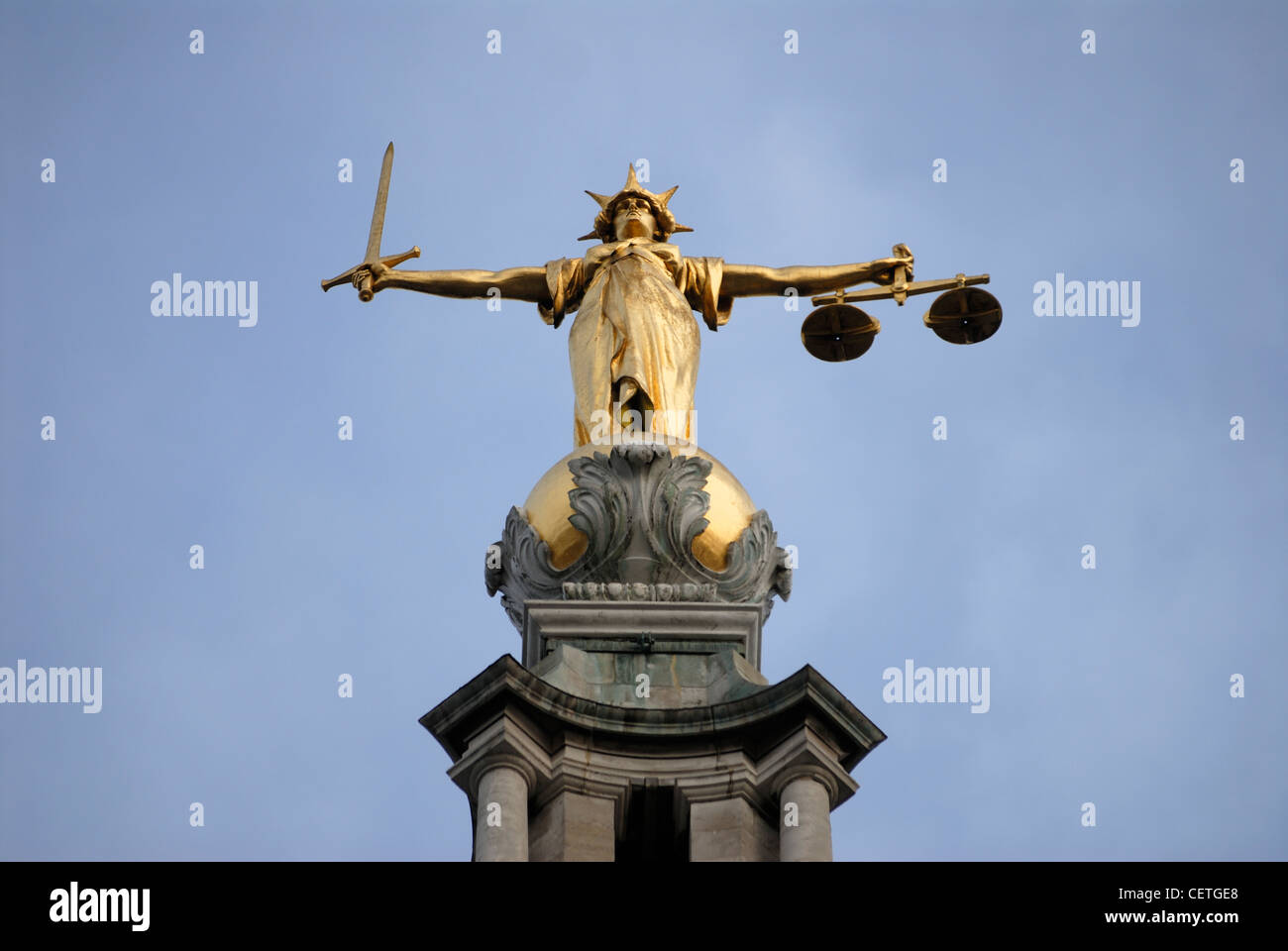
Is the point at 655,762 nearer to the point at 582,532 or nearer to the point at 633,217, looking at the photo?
the point at 582,532

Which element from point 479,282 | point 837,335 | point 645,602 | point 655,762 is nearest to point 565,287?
Result: point 479,282

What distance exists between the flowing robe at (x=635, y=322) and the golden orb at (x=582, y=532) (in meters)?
0.78

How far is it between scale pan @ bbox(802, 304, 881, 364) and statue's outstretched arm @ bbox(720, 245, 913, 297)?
120 centimetres

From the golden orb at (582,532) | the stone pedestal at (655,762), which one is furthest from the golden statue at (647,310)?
the stone pedestal at (655,762)

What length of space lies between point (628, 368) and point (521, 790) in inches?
245

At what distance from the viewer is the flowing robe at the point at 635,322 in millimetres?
39312

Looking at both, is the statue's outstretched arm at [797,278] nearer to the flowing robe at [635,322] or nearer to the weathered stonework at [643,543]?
the flowing robe at [635,322]

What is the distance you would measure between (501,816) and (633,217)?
968 cm

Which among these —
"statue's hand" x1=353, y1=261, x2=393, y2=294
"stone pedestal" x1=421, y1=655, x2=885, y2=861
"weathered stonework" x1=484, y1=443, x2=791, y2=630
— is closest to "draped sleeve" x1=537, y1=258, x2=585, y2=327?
"statue's hand" x1=353, y1=261, x2=393, y2=294

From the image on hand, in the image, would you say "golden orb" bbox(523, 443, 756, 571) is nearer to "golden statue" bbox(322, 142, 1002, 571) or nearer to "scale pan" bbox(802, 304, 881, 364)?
"golden statue" bbox(322, 142, 1002, 571)
